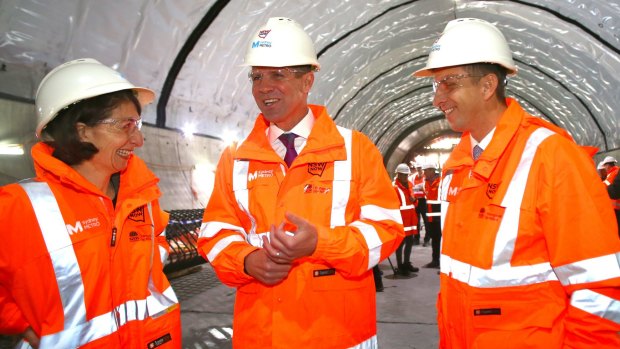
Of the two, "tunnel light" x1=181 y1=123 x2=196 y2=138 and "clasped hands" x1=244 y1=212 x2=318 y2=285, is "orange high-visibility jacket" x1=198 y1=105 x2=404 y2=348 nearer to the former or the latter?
"clasped hands" x1=244 y1=212 x2=318 y2=285

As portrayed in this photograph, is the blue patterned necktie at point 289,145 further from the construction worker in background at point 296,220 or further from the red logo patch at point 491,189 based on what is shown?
the red logo patch at point 491,189

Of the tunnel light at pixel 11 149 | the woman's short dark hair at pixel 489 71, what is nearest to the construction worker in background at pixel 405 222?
the tunnel light at pixel 11 149

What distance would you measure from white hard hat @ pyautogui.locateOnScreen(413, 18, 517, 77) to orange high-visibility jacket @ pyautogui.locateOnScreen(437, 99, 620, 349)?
31cm

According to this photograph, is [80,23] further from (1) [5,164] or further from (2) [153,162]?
(2) [153,162]

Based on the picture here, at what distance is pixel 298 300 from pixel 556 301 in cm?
103

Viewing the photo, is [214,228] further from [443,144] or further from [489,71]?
[443,144]

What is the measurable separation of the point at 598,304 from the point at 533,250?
275 mm

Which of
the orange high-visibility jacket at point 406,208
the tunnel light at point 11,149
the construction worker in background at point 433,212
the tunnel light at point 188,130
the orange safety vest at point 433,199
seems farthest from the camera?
the orange safety vest at point 433,199

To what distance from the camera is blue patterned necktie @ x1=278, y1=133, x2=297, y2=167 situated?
2.29m

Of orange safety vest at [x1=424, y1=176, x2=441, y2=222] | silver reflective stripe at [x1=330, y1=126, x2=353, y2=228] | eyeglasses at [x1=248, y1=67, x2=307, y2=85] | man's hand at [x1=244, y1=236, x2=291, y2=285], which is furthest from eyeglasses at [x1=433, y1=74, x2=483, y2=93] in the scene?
orange safety vest at [x1=424, y1=176, x2=441, y2=222]

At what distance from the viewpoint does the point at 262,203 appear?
2.10 meters

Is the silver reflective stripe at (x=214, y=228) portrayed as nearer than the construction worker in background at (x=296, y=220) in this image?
No

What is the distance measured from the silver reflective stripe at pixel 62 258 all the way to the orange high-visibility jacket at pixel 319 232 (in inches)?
23.6

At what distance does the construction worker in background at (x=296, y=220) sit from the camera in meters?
1.93
